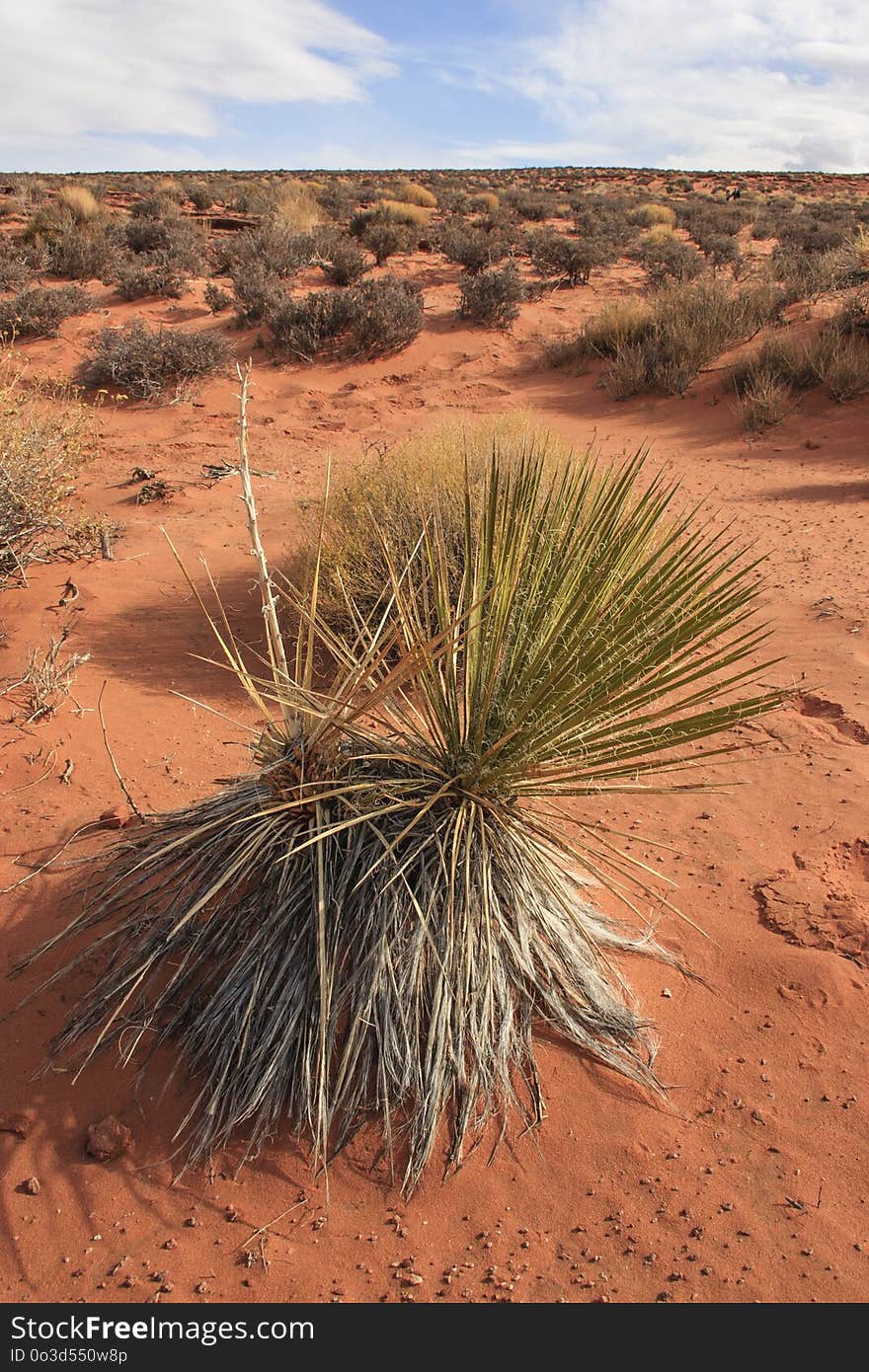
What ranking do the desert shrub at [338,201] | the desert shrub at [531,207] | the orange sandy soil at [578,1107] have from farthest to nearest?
1. the desert shrub at [531,207]
2. the desert shrub at [338,201]
3. the orange sandy soil at [578,1107]

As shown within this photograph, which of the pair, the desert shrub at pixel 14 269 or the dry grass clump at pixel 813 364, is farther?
the desert shrub at pixel 14 269

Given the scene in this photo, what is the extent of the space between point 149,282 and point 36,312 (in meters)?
2.45

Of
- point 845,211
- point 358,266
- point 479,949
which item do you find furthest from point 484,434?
point 845,211

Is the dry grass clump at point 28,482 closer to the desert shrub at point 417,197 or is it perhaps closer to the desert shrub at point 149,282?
the desert shrub at point 149,282

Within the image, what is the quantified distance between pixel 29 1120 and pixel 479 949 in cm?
128

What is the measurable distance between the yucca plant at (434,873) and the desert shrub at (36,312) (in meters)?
12.5

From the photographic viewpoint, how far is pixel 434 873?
7.97 feet

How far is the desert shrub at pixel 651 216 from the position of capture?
24016 millimetres

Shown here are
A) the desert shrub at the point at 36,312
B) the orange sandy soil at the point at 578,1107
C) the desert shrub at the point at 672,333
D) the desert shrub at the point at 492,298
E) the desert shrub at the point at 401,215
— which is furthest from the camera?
the desert shrub at the point at 401,215

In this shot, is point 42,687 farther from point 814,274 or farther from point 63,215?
point 63,215

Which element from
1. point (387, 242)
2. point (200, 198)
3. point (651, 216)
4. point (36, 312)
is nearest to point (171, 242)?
point (387, 242)

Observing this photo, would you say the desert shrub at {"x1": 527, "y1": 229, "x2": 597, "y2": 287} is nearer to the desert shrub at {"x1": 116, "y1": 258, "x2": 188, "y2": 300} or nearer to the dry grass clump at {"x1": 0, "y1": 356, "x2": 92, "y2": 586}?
the desert shrub at {"x1": 116, "y1": 258, "x2": 188, "y2": 300}

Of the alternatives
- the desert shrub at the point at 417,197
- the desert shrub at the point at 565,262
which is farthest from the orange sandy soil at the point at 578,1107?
the desert shrub at the point at 417,197
